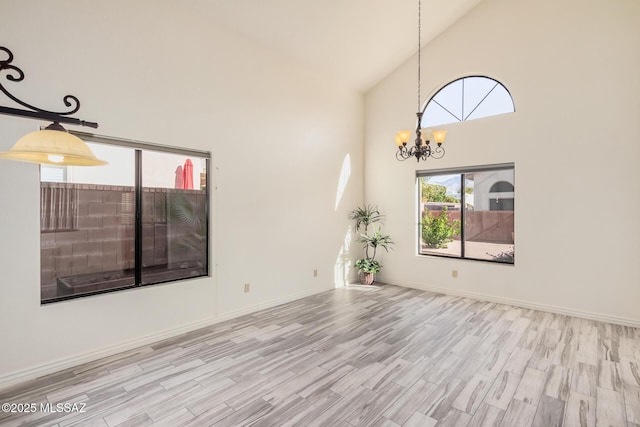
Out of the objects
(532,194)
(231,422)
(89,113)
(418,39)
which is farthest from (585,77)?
(89,113)

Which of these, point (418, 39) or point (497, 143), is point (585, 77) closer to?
point (497, 143)

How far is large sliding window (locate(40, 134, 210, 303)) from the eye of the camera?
9.96ft

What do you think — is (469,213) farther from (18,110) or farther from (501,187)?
Result: (18,110)

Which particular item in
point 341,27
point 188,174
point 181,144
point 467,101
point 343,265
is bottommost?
point 343,265

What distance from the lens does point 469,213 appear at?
535cm

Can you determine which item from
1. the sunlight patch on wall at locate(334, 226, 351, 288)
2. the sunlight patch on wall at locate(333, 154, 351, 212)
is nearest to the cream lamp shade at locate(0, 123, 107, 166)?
the sunlight patch on wall at locate(333, 154, 351, 212)

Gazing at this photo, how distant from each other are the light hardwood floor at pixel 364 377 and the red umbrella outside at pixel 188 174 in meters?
1.77

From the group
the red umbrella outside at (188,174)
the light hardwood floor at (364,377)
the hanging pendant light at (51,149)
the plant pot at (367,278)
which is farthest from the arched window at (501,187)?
the hanging pendant light at (51,149)

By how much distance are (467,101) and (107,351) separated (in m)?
5.92

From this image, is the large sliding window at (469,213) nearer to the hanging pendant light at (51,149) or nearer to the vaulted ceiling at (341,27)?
the vaulted ceiling at (341,27)

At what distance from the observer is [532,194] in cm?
461

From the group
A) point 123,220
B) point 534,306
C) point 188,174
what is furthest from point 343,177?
point 123,220

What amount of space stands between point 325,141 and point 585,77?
3713 millimetres

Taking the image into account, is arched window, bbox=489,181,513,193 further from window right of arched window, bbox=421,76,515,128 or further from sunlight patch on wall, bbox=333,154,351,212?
sunlight patch on wall, bbox=333,154,351,212
